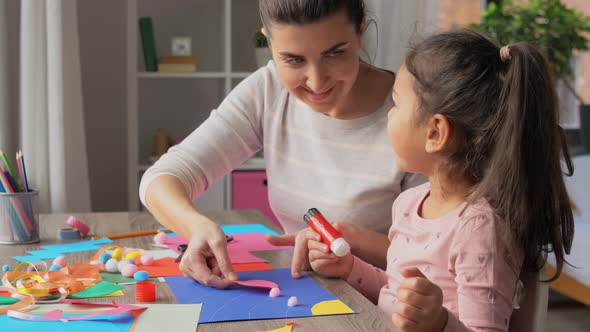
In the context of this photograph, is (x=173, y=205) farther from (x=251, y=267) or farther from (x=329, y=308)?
(x=329, y=308)

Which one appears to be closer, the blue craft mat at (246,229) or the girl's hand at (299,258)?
the girl's hand at (299,258)

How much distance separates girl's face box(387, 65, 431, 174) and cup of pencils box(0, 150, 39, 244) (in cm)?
72

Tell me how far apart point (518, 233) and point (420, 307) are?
0.18 meters

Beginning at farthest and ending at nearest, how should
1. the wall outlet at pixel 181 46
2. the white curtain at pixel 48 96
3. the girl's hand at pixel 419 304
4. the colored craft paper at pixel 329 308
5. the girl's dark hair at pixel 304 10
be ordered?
the wall outlet at pixel 181 46
the white curtain at pixel 48 96
the girl's dark hair at pixel 304 10
the colored craft paper at pixel 329 308
the girl's hand at pixel 419 304

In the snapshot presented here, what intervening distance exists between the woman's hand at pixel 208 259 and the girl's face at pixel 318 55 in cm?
35

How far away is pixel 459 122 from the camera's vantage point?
1.06 metres

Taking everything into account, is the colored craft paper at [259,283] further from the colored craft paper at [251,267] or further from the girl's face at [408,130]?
the girl's face at [408,130]

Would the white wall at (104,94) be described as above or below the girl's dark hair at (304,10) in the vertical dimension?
below

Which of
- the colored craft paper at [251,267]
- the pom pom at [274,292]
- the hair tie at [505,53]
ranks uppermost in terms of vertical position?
the hair tie at [505,53]

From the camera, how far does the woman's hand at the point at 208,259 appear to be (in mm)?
1111

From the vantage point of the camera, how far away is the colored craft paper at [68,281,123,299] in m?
1.04

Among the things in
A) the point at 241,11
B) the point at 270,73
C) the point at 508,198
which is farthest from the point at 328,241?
the point at 241,11

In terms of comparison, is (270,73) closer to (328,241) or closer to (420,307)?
(328,241)

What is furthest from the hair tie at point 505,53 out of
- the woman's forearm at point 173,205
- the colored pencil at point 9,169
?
the colored pencil at point 9,169
